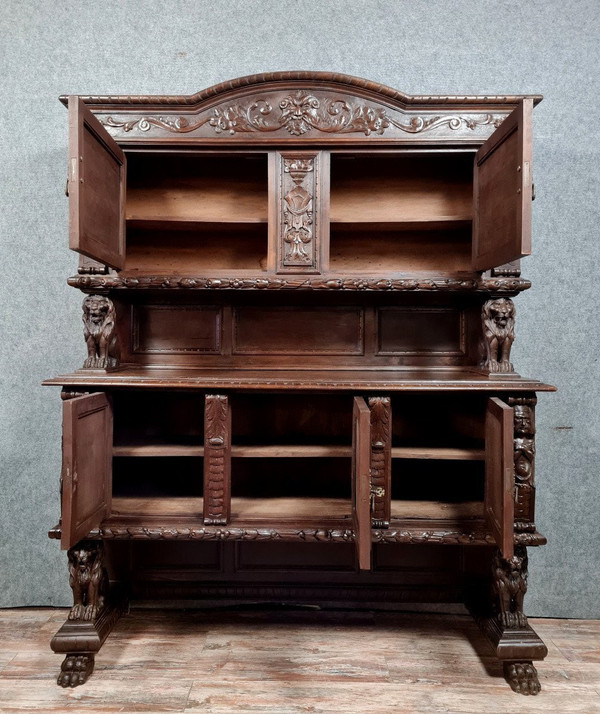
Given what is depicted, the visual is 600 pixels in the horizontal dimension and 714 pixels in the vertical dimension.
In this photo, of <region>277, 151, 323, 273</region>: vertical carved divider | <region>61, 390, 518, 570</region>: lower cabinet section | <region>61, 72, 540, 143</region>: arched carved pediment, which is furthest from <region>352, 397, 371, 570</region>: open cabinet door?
<region>61, 72, 540, 143</region>: arched carved pediment

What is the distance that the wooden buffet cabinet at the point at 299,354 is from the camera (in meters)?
1.67

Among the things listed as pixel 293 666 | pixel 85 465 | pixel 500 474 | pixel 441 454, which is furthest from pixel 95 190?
pixel 293 666

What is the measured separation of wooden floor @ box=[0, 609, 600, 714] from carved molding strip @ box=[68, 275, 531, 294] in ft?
4.43

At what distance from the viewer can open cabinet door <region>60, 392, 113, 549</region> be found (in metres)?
1.50

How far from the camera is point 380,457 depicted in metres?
1.70

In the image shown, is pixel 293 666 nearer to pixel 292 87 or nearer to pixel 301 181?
pixel 301 181

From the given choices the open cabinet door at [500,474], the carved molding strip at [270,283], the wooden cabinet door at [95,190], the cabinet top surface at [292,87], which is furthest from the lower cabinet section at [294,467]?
the cabinet top surface at [292,87]

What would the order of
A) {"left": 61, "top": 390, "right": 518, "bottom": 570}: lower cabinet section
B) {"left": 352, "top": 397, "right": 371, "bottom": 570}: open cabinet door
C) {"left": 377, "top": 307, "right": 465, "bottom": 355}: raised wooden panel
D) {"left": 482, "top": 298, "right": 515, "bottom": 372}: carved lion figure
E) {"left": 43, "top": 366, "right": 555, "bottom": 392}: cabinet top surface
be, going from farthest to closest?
{"left": 377, "top": 307, "right": 465, "bottom": 355}: raised wooden panel < {"left": 482, "top": 298, "right": 515, "bottom": 372}: carved lion figure < {"left": 43, "top": 366, "right": 555, "bottom": 392}: cabinet top surface < {"left": 61, "top": 390, "right": 518, "bottom": 570}: lower cabinet section < {"left": 352, "top": 397, "right": 371, "bottom": 570}: open cabinet door

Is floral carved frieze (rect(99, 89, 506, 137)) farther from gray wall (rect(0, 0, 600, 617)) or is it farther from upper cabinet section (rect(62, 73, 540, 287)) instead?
gray wall (rect(0, 0, 600, 617))

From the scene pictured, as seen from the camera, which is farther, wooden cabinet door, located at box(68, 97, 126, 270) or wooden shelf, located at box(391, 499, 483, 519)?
wooden shelf, located at box(391, 499, 483, 519)

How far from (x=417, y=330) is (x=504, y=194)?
0.65 m

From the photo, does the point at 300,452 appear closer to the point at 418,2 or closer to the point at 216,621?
the point at 216,621

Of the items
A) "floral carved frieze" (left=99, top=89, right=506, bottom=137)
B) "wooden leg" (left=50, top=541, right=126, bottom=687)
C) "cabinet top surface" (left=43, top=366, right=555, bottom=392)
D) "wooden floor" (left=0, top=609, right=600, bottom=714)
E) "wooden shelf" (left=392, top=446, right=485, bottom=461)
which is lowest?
"wooden floor" (left=0, top=609, right=600, bottom=714)

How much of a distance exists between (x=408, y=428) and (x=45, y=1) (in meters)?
2.43
